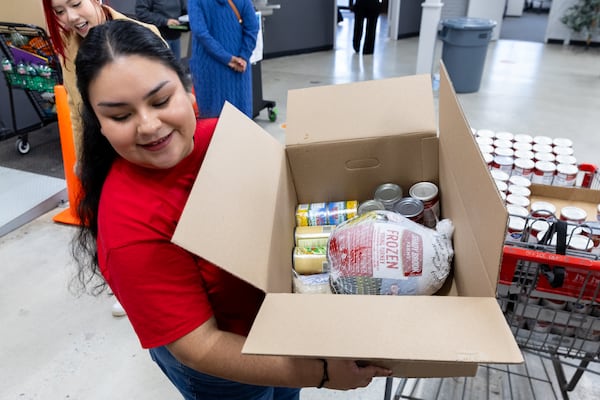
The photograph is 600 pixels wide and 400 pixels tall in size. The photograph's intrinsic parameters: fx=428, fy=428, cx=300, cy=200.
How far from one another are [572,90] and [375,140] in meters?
5.45

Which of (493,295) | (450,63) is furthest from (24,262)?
(450,63)

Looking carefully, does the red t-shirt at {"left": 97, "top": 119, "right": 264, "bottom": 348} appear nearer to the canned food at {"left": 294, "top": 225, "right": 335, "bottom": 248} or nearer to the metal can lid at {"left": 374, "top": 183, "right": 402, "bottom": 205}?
the canned food at {"left": 294, "top": 225, "right": 335, "bottom": 248}

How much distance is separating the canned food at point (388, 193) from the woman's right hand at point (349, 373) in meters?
0.57

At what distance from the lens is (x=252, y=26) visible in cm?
306

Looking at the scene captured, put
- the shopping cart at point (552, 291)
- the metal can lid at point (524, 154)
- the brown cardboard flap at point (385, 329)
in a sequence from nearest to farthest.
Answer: the brown cardboard flap at point (385, 329) → the shopping cart at point (552, 291) → the metal can lid at point (524, 154)

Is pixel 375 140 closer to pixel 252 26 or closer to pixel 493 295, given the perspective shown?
pixel 493 295

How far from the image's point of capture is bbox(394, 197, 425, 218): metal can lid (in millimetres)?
1192

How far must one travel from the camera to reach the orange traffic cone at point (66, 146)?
2592 mm

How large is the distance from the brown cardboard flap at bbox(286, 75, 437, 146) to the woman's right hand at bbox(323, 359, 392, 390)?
2.18 ft

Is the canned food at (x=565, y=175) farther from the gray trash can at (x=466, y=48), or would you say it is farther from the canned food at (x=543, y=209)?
the gray trash can at (x=466, y=48)

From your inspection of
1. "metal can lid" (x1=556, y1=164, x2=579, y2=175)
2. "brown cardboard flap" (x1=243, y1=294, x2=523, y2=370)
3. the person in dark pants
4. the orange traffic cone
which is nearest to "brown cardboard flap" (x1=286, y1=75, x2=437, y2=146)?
"metal can lid" (x1=556, y1=164, x2=579, y2=175)

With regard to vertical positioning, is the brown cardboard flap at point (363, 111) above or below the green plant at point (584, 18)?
above

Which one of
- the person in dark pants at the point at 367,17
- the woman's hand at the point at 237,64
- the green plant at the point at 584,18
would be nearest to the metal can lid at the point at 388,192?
the woman's hand at the point at 237,64

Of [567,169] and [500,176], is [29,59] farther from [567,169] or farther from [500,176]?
[567,169]
